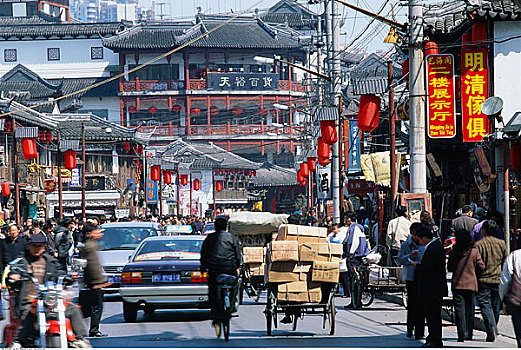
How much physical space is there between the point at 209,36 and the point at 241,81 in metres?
5.69

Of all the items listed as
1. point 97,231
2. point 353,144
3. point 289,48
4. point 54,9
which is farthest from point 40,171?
point 54,9

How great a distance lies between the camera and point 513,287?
1004cm

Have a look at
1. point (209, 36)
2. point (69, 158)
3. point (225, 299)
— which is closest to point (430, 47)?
point (225, 299)

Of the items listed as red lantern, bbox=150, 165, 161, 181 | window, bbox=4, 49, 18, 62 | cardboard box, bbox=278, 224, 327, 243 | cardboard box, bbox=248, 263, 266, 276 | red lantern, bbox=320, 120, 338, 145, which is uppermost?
window, bbox=4, 49, 18, 62

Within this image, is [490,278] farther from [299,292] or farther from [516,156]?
[516,156]

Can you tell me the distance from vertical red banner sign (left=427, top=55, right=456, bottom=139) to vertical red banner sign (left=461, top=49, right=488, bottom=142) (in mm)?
1192

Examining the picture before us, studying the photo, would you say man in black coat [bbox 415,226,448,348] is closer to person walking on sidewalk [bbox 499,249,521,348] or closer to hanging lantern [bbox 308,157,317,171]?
person walking on sidewalk [bbox 499,249,521,348]

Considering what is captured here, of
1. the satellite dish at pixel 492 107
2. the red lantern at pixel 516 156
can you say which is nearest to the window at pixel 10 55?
the satellite dish at pixel 492 107

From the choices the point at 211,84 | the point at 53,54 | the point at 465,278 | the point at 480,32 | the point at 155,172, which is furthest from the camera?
the point at 53,54

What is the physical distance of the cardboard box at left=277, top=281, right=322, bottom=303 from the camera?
43.6 feet

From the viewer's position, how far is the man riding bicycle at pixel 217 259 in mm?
13148

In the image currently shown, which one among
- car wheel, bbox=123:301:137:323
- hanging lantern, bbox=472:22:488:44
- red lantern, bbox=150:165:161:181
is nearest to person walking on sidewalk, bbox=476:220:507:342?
car wheel, bbox=123:301:137:323

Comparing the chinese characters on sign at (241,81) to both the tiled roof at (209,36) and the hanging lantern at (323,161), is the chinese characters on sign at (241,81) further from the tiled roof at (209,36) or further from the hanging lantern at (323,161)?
the hanging lantern at (323,161)

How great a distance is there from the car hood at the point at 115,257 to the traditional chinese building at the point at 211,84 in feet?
197
